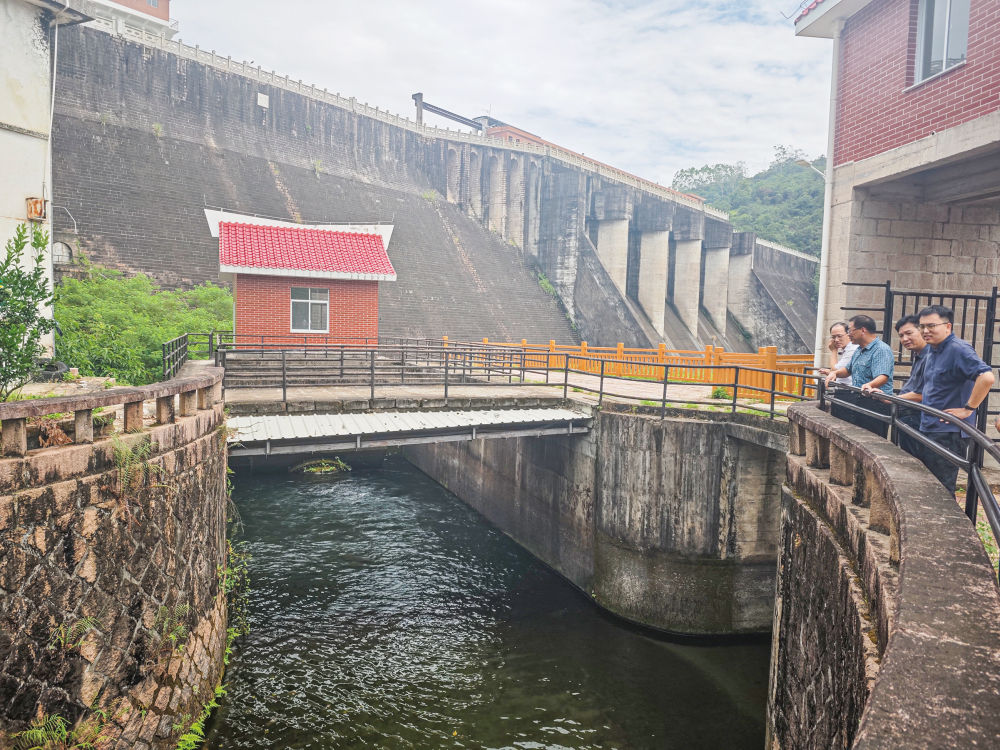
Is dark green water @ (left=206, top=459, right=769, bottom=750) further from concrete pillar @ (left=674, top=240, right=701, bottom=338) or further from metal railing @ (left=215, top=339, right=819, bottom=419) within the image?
concrete pillar @ (left=674, top=240, right=701, bottom=338)

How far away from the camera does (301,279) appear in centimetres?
1597

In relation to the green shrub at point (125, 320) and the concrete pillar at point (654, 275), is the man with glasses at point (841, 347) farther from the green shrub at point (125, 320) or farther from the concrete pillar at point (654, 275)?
the concrete pillar at point (654, 275)

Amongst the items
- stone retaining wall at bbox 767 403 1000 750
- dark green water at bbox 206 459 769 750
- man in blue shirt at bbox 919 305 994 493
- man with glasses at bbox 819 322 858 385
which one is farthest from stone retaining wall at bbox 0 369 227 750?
man with glasses at bbox 819 322 858 385

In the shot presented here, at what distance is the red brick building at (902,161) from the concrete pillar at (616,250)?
29972mm

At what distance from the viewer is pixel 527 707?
8.24 meters

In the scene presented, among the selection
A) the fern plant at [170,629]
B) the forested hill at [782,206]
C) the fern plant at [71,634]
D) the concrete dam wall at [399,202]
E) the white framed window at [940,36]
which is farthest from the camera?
the forested hill at [782,206]

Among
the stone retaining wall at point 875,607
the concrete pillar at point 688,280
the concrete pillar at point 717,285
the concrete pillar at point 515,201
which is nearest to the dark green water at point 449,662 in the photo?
the stone retaining wall at point 875,607

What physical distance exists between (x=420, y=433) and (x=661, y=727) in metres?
5.19

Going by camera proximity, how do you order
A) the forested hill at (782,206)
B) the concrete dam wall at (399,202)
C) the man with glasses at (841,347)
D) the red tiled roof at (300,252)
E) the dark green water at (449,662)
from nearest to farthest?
1. the man with glasses at (841,347)
2. the dark green water at (449,662)
3. the red tiled roof at (300,252)
4. the concrete dam wall at (399,202)
5. the forested hill at (782,206)

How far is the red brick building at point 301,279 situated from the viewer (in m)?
15.5

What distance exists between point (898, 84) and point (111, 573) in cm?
1126

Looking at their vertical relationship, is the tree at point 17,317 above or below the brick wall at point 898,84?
below

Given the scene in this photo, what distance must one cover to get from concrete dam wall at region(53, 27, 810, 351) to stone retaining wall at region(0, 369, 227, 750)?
70.1 feet

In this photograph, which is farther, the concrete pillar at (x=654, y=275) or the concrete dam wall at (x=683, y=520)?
the concrete pillar at (x=654, y=275)
